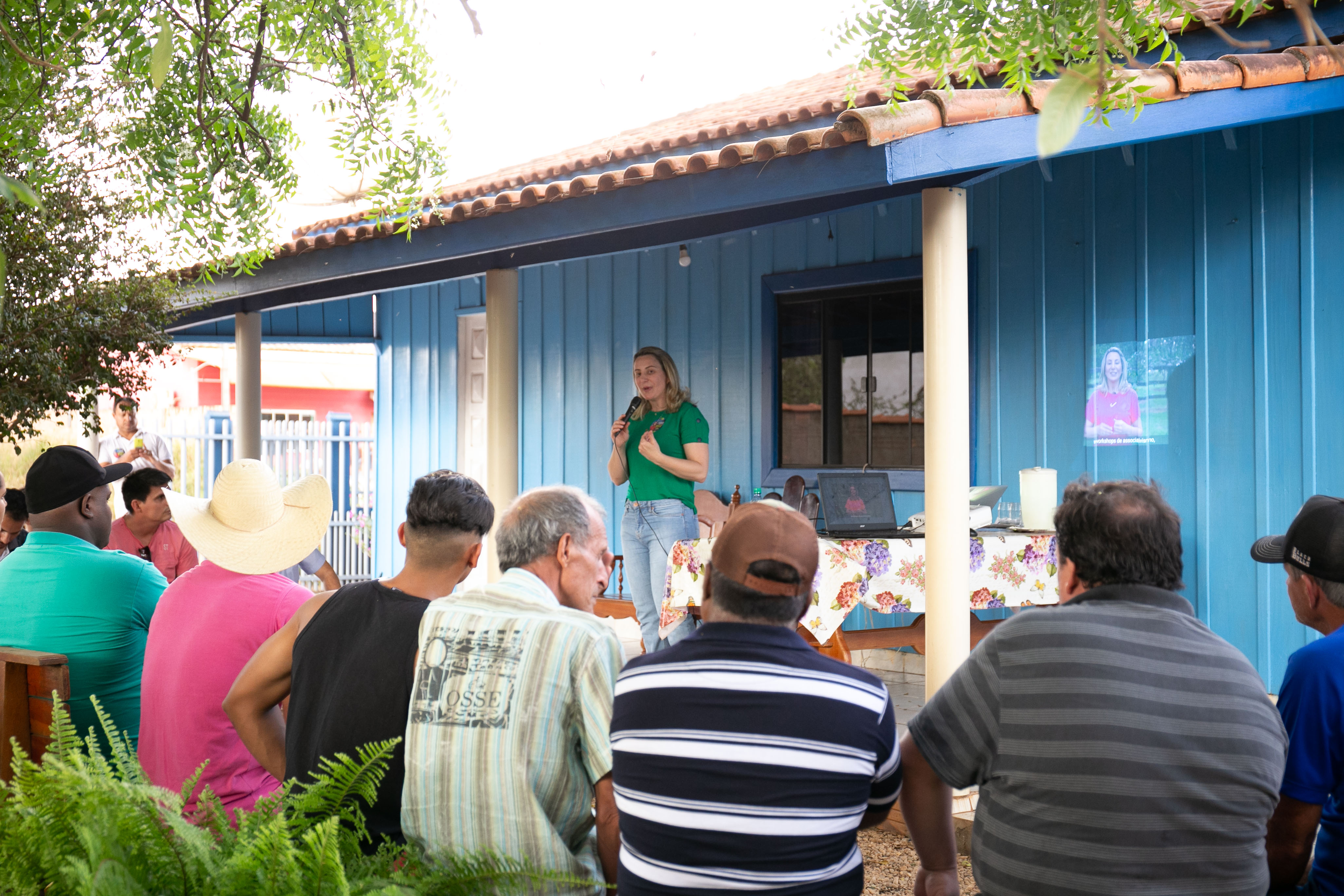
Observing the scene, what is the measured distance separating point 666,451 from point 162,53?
4.34 metres

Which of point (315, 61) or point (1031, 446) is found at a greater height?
point (315, 61)

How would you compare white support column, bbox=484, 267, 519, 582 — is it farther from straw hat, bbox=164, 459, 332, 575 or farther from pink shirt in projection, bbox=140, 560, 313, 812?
pink shirt in projection, bbox=140, 560, 313, 812

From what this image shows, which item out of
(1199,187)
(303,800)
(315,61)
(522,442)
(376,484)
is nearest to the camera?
(303,800)

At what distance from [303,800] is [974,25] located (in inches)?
96.4

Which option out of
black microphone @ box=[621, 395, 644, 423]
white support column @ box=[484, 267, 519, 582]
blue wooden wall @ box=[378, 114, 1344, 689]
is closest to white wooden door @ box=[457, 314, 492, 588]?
blue wooden wall @ box=[378, 114, 1344, 689]

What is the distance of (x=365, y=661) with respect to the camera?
214cm

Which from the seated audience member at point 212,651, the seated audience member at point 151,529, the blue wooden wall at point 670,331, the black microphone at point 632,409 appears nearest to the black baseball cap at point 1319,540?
the seated audience member at point 212,651

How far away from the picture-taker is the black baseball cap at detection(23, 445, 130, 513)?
310 centimetres

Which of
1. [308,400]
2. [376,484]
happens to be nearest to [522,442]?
[376,484]

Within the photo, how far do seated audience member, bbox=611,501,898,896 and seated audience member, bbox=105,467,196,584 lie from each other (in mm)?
3656

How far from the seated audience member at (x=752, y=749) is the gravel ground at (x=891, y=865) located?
1792 mm

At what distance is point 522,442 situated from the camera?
8.85 metres

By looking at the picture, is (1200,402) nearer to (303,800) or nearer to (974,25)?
(974,25)

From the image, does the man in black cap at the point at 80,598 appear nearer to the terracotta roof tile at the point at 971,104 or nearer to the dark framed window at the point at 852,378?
the terracotta roof tile at the point at 971,104
